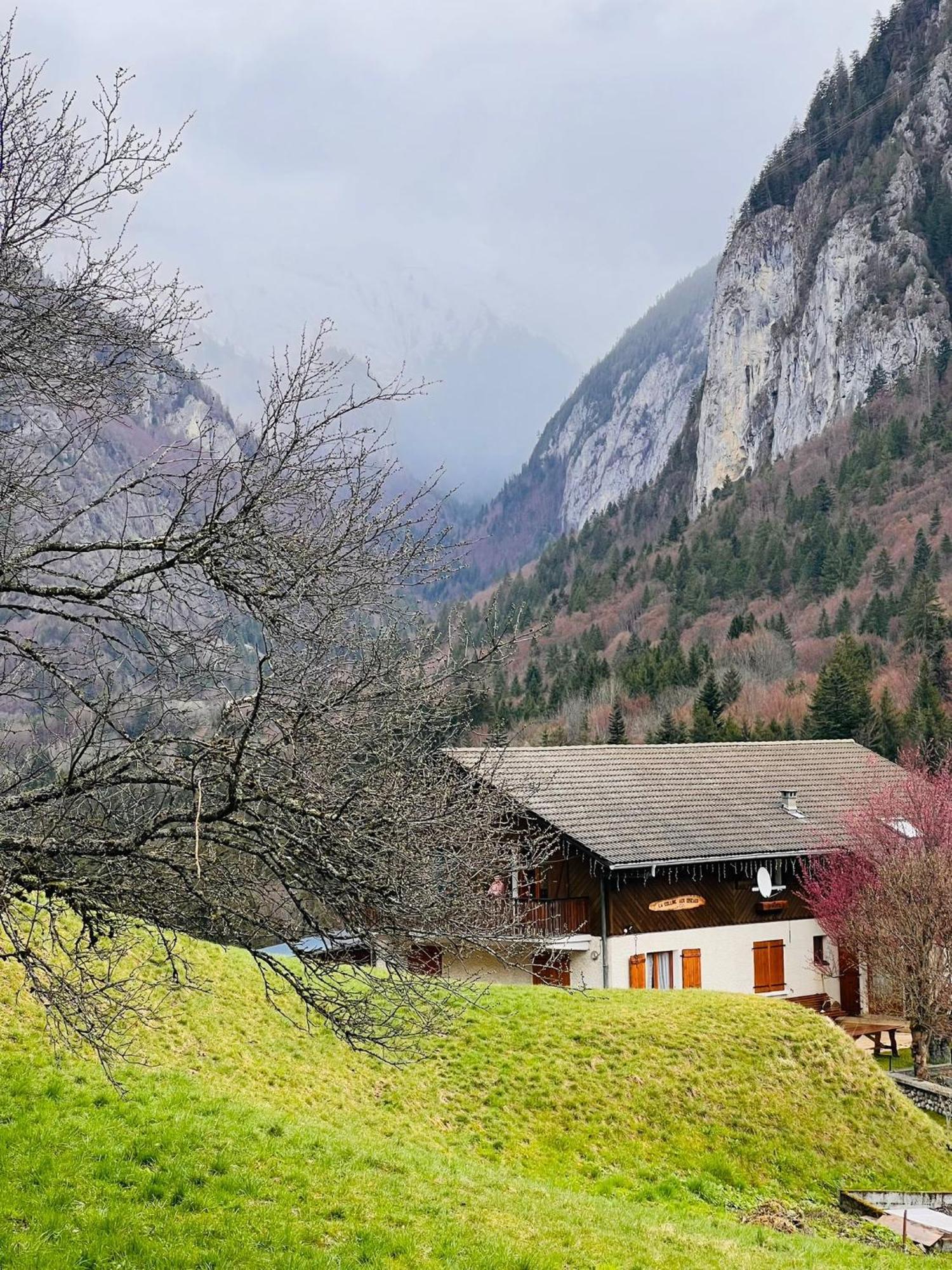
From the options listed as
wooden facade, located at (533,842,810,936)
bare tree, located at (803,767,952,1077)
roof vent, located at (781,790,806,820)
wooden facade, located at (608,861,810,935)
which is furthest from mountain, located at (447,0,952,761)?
wooden facade, located at (533,842,810,936)

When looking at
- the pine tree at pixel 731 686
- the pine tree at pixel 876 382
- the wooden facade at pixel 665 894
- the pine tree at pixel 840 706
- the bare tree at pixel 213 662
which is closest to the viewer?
the bare tree at pixel 213 662

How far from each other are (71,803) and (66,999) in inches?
39.4

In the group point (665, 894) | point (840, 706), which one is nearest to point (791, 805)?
point (665, 894)

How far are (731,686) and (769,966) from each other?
42.9 metres

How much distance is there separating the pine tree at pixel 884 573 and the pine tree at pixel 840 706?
30.0 meters

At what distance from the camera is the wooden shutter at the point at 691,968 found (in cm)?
2317

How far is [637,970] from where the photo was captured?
22.4 metres

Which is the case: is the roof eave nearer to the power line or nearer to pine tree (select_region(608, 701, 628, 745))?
pine tree (select_region(608, 701, 628, 745))

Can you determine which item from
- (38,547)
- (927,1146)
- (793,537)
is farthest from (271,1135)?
(793,537)

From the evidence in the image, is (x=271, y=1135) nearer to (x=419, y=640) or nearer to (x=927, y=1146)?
(x=419, y=640)

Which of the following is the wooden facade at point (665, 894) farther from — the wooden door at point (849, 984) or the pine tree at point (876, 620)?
the pine tree at point (876, 620)

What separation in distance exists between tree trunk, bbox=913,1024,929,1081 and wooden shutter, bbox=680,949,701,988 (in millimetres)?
4488

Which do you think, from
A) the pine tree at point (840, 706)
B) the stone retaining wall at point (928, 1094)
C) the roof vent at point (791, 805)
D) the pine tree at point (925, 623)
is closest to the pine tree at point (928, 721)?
the pine tree at point (840, 706)

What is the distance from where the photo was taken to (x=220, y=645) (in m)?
5.82
